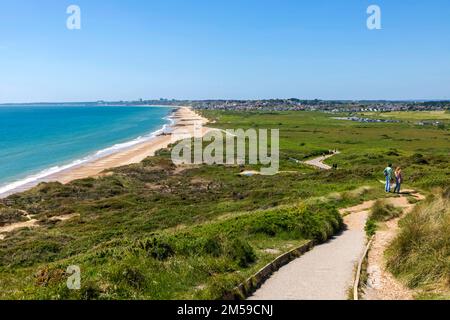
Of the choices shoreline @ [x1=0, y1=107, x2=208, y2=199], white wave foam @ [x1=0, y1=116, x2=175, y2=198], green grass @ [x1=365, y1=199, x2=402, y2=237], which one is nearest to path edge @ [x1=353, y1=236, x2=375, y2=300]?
green grass @ [x1=365, y1=199, x2=402, y2=237]

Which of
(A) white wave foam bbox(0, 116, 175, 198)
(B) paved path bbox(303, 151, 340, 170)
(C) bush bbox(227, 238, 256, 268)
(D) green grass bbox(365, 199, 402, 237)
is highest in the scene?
(C) bush bbox(227, 238, 256, 268)

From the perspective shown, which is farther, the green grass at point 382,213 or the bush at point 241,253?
the green grass at point 382,213

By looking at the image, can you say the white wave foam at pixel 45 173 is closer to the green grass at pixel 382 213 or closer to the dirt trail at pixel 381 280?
the green grass at pixel 382 213

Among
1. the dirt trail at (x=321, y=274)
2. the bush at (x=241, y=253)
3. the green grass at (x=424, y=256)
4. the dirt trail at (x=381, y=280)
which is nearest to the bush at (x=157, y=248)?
→ the bush at (x=241, y=253)

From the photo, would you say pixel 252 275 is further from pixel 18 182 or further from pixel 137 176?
pixel 18 182

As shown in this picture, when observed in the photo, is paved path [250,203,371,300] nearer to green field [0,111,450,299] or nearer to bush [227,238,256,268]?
green field [0,111,450,299]

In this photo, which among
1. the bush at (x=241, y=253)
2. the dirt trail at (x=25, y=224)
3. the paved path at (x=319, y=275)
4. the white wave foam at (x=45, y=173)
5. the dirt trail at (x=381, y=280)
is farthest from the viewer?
the white wave foam at (x=45, y=173)

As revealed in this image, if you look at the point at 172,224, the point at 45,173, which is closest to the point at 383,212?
the point at 172,224

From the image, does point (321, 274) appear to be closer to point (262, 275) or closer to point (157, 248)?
point (262, 275)
